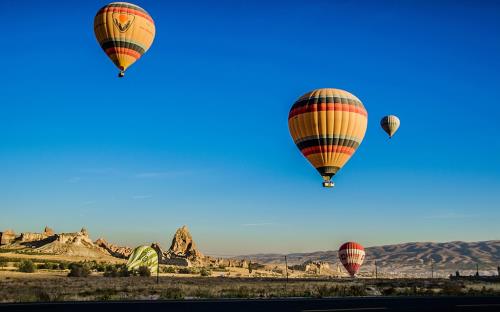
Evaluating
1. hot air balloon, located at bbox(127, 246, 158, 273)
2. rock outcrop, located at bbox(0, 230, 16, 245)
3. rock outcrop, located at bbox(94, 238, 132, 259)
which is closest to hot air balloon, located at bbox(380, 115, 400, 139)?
hot air balloon, located at bbox(127, 246, 158, 273)

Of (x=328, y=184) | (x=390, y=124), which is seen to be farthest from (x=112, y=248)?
(x=328, y=184)

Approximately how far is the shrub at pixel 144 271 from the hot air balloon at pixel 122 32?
37.5m

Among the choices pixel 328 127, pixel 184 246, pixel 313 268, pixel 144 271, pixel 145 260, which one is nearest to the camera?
pixel 328 127

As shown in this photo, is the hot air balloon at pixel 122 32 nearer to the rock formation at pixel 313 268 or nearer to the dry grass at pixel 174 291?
the dry grass at pixel 174 291

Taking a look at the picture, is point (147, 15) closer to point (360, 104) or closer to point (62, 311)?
point (360, 104)

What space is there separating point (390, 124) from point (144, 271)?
4466 cm

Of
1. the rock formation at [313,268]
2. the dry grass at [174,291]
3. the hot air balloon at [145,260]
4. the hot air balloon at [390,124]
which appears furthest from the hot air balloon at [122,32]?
the rock formation at [313,268]

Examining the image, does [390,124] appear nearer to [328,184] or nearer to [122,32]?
[328,184]

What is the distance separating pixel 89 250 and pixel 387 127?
9875 cm

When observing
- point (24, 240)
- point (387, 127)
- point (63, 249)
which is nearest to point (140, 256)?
point (387, 127)

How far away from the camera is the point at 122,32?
55.6 metres

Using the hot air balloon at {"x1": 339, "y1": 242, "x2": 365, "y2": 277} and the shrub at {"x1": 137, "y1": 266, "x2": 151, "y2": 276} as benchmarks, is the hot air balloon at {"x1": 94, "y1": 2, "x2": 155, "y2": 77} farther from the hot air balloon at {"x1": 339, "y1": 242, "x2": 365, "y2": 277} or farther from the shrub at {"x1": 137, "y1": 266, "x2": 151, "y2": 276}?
the hot air balloon at {"x1": 339, "y1": 242, "x2": 365, "y2": 277}

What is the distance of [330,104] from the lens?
158 feet

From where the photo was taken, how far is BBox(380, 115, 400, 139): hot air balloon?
78375 mm
